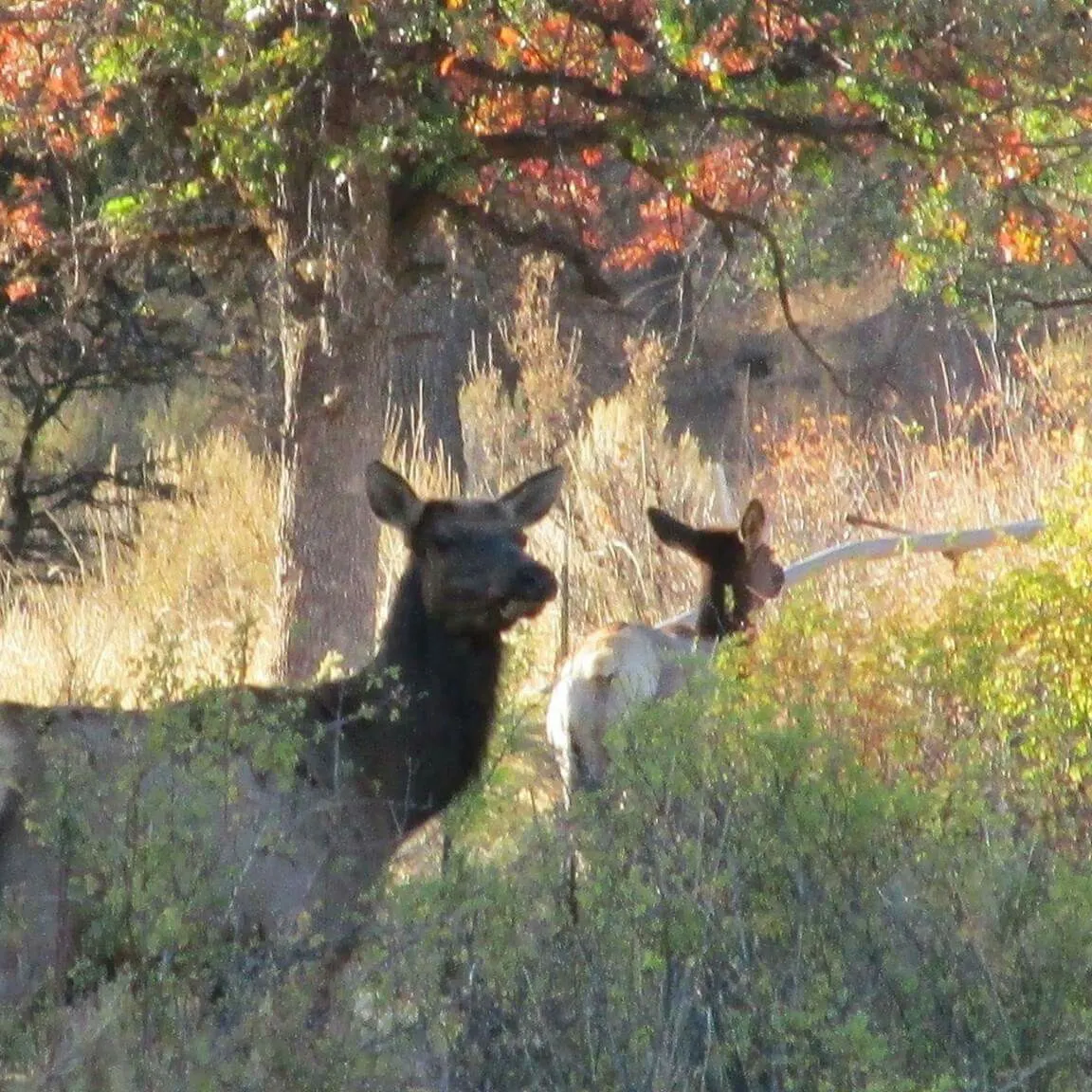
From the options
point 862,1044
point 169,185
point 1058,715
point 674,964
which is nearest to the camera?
point 862,1044

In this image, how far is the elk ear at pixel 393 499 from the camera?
8.90 meters

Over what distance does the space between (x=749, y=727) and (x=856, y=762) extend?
364 millimetres

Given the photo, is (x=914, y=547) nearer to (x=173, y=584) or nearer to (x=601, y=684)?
(x=601, y=684)

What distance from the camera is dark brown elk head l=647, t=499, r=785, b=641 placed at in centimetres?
1259

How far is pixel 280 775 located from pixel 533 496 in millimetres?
2795

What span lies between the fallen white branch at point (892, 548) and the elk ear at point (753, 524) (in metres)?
0.35

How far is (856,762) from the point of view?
676 cm

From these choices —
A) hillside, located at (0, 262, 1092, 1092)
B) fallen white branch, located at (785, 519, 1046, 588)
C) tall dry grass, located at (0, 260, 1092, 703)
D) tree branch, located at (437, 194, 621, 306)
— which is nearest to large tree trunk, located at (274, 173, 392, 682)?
tree branch, located at (437, 194, 621, 306)

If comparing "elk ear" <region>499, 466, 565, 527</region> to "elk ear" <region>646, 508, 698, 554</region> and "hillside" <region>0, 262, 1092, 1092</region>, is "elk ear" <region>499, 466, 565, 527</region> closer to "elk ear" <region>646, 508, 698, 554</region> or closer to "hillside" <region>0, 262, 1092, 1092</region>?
"hillside" <region>0, 262, 1092, 1092</region>

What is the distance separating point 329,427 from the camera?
473 inches

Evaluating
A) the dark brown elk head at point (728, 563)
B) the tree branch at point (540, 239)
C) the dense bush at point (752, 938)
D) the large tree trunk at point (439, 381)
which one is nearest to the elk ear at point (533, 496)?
the dense bush at point (752, 938)

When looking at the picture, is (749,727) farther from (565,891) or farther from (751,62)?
(751,62)

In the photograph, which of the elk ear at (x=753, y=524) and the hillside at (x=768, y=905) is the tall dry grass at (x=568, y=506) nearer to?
the elk ear at (x=753, y=524)

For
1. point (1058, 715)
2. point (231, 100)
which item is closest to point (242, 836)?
point (1058, 715)
